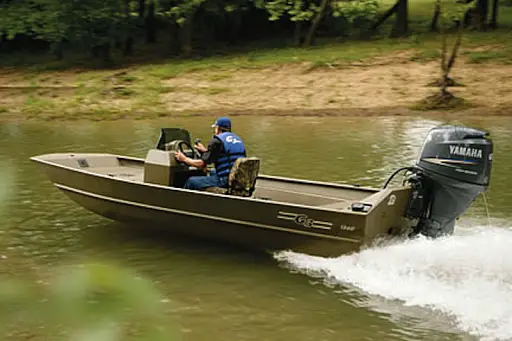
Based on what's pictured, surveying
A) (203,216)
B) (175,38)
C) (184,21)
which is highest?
(184,21)

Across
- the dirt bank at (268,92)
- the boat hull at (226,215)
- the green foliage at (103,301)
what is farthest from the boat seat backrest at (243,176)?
the dirt bank at (268,92)

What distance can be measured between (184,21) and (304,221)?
931 inches

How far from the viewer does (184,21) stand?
30.7 meters

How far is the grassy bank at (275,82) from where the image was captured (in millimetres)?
23938

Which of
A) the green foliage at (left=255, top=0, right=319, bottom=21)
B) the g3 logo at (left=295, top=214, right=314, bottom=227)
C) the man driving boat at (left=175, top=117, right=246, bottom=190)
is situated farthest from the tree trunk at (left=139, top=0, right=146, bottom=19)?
the g3 logo at (left=295, top=214, right=314, bottom=227)

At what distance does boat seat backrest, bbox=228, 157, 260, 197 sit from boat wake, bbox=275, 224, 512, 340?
814 millimetres

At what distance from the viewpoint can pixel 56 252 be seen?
9.03m

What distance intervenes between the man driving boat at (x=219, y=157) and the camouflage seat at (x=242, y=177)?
0.49 ft

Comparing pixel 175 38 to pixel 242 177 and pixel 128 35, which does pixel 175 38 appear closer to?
pixel 128 35

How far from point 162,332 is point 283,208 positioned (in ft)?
22.8

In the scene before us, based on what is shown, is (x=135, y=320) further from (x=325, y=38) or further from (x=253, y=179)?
(x=325, y=38)

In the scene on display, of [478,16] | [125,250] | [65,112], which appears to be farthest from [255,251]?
[478,16]

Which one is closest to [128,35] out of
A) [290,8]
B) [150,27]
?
[150,27]

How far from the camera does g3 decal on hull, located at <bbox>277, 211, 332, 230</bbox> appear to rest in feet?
26.2
